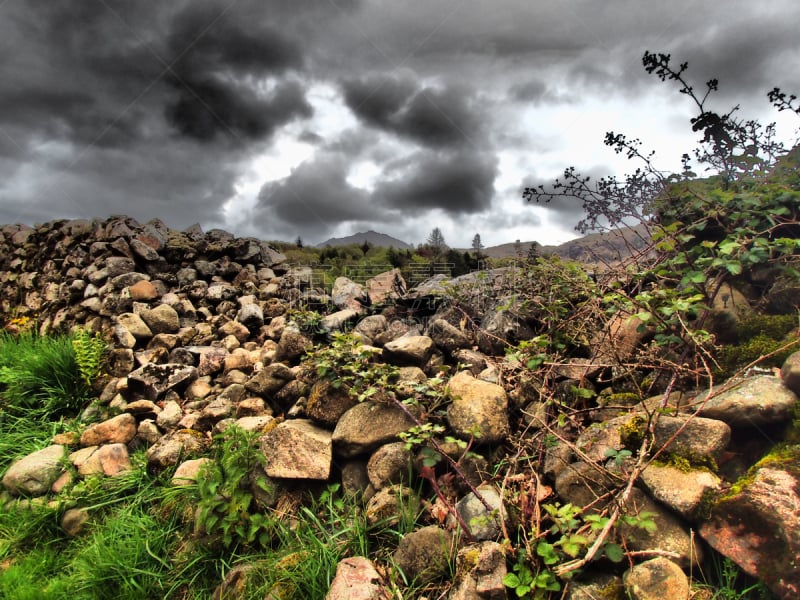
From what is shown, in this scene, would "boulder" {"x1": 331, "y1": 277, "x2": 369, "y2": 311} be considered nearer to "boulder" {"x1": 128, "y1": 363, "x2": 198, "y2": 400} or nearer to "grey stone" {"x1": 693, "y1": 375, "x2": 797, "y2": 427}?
"boulder" {"x1": 128, "y1": 363, "x2": 198, "y2": 400}

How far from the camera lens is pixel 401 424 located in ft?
9.63

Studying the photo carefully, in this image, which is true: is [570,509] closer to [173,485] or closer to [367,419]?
[367,419]

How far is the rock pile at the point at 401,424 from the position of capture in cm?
196

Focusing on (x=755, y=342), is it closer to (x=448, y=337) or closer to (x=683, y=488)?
(x=683, y=488)

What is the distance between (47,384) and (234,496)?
368cm

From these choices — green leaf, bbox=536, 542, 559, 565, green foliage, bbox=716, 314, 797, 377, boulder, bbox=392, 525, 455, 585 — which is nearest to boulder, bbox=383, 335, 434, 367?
boulder, bbox=392, 525, 455, 585

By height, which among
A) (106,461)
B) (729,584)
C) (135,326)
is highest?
(135,326)

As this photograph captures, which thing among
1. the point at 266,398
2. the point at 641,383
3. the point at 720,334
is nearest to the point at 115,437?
the point at 266,398

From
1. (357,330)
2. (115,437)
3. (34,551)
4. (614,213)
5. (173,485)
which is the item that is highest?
(614,213)

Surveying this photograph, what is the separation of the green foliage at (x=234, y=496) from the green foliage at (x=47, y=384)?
288 cm

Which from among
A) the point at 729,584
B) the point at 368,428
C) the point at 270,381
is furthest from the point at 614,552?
the point at 270,381

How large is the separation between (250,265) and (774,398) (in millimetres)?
6840

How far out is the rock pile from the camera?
6.45 ft

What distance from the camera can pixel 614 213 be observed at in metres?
3.64
